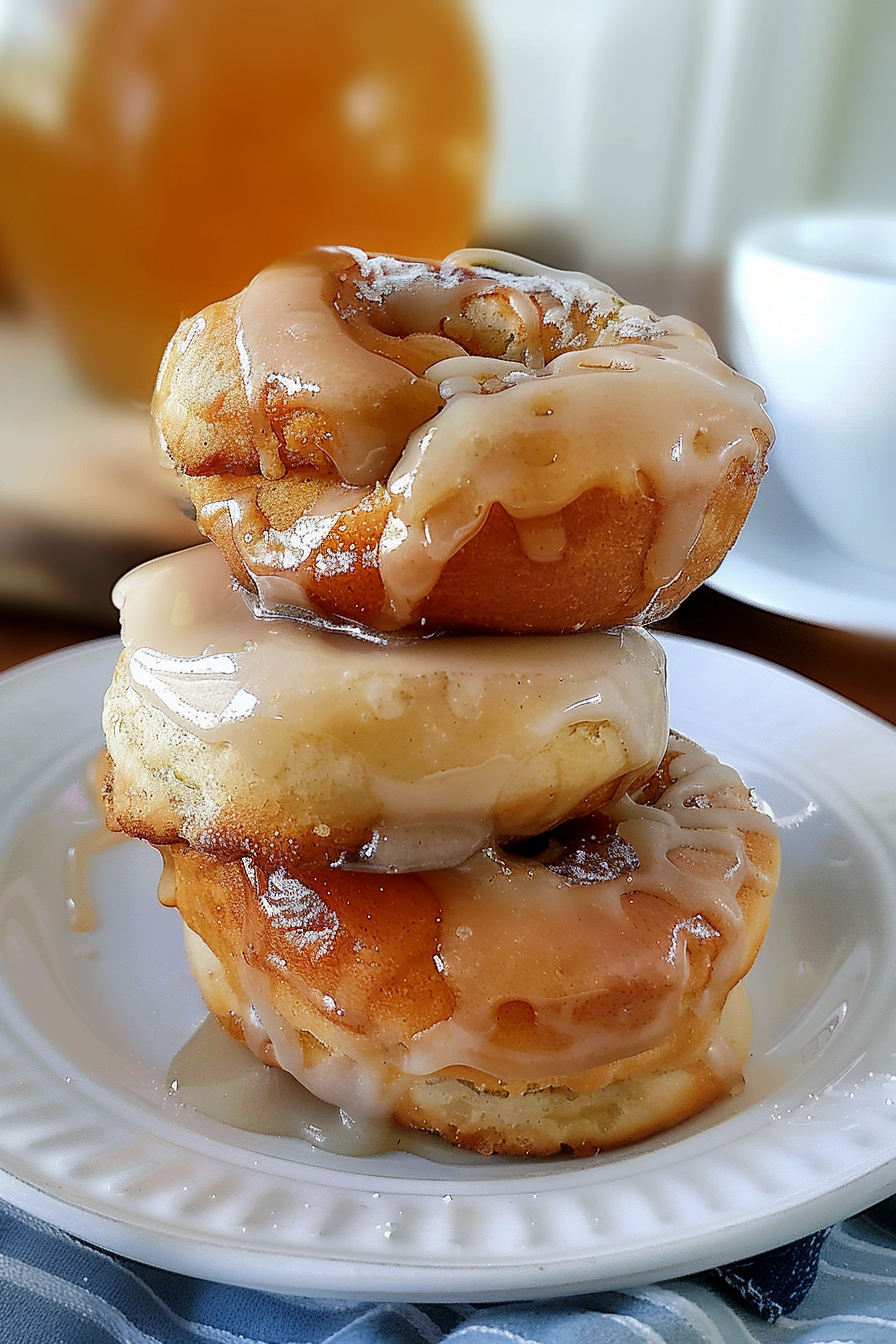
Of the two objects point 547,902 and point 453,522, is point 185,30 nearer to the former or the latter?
point 453,522

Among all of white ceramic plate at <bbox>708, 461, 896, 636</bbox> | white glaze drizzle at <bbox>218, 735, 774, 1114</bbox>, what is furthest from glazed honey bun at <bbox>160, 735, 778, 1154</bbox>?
white ceramic plate at <bbox>708, 461, 896, 636</bbox>

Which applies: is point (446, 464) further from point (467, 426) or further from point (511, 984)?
point (511, 984)

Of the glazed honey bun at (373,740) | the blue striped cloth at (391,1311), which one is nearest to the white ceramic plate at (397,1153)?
the blue striped cloth at (391,1311)

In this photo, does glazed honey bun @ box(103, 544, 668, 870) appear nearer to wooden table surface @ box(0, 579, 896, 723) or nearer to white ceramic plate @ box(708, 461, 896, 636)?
white ceramic plate @ box(708, 461, 896, 636)

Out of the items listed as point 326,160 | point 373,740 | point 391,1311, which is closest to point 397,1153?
point 391,1311

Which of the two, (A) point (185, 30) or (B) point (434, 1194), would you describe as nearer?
(B) point (434, 1194)

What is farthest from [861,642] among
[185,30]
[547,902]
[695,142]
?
[185,30]
